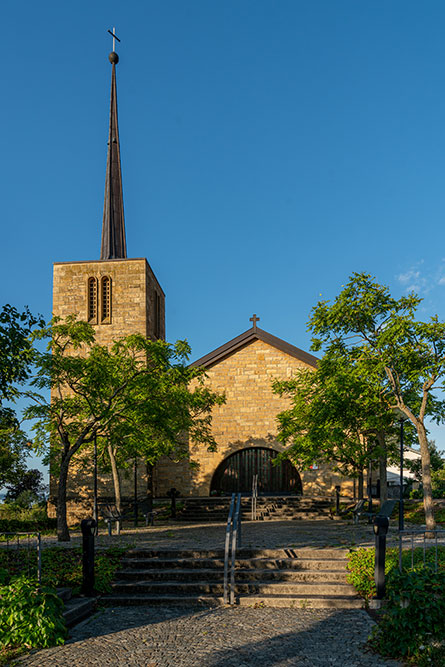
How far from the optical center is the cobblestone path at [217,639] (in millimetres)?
6578

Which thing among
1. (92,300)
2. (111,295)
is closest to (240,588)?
(111,295)

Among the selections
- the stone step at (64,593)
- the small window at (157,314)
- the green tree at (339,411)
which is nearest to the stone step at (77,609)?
the stone step at (64,593)

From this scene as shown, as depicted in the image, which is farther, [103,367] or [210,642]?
[103,367]

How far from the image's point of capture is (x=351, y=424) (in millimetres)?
19422

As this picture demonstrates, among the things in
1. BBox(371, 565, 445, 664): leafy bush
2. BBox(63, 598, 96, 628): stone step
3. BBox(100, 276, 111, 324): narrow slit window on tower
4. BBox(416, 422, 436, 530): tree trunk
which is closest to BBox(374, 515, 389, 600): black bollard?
BBox(371, 565, 445, 664): leafy bush

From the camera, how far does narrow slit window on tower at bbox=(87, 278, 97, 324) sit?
2802cm

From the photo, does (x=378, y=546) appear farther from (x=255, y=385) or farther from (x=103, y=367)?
(x=255, y=385)

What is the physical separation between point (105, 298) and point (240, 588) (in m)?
20.6

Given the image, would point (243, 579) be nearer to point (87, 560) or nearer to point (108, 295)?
point (87, 560)

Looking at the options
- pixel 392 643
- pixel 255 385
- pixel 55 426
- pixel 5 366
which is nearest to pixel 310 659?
pixel 392 643

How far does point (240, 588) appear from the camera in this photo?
959cm

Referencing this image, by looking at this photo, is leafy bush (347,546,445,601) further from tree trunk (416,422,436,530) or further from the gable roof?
the gable roof

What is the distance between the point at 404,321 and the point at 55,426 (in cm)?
1074

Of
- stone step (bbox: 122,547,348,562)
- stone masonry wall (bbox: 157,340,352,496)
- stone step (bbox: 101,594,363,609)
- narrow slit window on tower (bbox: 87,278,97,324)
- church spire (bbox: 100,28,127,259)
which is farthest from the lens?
church spire (bbox: 100,28,127,259)
